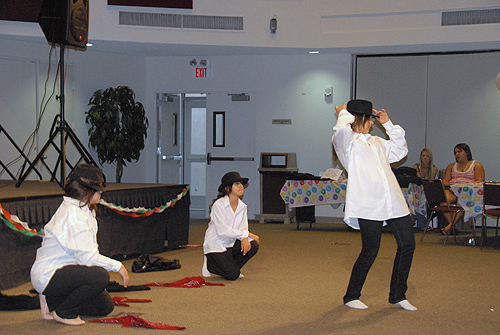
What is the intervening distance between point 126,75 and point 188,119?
1947mm

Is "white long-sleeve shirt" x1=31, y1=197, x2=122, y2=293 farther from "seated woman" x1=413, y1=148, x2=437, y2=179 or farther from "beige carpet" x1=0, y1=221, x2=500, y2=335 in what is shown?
"seated woman" x1=413, y1=148, x2=437, y2=179

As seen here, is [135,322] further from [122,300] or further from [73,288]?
[122,300]

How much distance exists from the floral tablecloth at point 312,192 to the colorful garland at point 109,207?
83.7 inches

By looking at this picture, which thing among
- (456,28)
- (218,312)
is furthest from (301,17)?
(218,312)

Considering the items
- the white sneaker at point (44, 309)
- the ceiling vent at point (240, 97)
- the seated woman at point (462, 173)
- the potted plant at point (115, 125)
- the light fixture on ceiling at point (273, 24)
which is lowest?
the white sneaker at point (44, 309)

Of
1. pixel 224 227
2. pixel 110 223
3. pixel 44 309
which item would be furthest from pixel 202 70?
pixel 44 309

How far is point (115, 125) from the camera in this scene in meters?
9.02

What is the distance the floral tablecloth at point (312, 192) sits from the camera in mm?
8211

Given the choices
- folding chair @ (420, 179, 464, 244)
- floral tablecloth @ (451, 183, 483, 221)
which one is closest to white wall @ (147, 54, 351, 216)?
folding chair @ (420, 179, 464, 244)

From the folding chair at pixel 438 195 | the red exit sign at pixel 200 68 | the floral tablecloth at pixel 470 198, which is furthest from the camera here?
the red exit sign at pixel 200 68

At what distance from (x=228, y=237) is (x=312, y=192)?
3.51 meters

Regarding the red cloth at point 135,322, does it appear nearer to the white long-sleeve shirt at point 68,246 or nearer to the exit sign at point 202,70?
the white long-sleeve shirt at point 68,246

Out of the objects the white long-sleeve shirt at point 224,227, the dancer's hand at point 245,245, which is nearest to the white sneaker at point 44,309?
the white long-sleeve shirt at point 224,227

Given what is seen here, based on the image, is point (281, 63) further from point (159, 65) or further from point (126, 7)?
point (126, 7)
